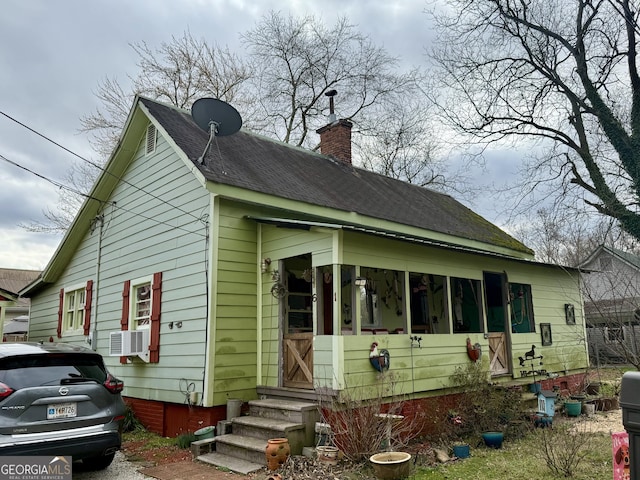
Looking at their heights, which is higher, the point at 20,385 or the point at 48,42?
the point at 48,42

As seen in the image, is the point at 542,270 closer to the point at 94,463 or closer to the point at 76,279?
the point at 94,463

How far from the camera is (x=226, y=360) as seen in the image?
7559 mm

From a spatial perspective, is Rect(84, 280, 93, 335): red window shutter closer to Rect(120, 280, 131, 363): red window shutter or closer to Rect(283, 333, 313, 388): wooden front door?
Rect(120, 280, 131, 363): red window shutter

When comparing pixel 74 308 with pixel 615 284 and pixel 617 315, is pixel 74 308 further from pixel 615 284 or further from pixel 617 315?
pixel 615 284

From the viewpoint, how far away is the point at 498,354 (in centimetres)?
1014

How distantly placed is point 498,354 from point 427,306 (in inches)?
80.9

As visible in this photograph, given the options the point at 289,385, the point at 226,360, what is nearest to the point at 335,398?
the point at 289,385

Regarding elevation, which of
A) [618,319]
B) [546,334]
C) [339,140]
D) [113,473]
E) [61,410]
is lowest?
[113,473]

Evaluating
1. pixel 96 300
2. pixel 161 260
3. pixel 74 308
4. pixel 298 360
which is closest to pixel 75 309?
pixel 74 308

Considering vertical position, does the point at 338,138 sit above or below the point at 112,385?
above

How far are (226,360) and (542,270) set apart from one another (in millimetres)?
8185

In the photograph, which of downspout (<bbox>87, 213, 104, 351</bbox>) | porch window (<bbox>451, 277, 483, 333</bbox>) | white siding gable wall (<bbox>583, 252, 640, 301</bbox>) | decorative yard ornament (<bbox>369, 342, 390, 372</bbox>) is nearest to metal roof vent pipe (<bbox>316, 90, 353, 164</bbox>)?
porch window (<bbox>451, 277, 483, 333</bbox>)

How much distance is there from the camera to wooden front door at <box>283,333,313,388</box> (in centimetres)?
732

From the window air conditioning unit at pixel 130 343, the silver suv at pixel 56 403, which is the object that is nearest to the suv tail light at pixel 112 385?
the silver suv at pixel 56 403
